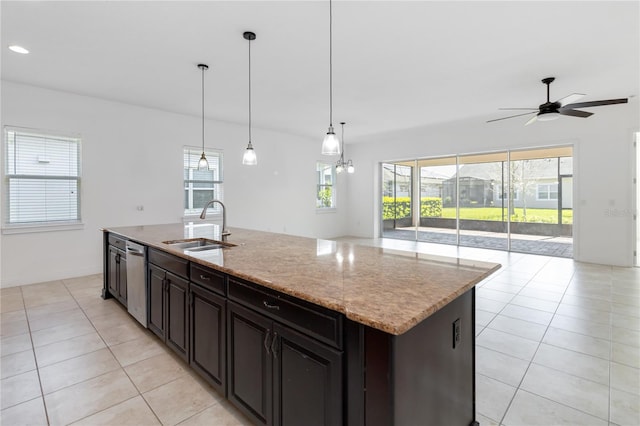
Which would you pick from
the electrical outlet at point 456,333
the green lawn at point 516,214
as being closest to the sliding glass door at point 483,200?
the green lawn at point 516,214

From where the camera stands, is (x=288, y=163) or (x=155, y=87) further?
(x=288, y=163)

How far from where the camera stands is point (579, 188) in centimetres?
561

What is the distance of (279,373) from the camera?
144cm

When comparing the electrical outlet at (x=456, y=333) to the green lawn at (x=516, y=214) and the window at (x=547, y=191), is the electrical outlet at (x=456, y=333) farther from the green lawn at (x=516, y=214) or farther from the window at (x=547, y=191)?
the window at (x=547, y=191)

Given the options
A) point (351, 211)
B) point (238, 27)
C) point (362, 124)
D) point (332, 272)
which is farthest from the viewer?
point (351, 211)

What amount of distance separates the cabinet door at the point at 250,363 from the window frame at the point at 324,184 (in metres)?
6.66

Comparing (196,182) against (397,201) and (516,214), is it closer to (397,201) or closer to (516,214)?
(397,201)

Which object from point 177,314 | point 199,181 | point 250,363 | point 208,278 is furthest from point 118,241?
point 199,181

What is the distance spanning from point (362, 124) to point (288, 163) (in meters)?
2.09

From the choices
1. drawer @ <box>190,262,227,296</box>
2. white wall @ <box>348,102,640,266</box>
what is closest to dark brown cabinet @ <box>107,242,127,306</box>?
drawer @ <box>190,262,227,296</box>

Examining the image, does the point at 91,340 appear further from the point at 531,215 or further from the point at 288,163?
the point at 531,215

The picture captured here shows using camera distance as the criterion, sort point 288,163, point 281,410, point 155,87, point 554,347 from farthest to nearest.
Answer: point 288,163 < point 155,87 < point 554,347 < point 281,410

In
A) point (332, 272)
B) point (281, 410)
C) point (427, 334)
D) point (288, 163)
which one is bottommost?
point (281, 410)

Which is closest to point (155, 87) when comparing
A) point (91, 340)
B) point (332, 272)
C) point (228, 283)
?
point (91, 340)
